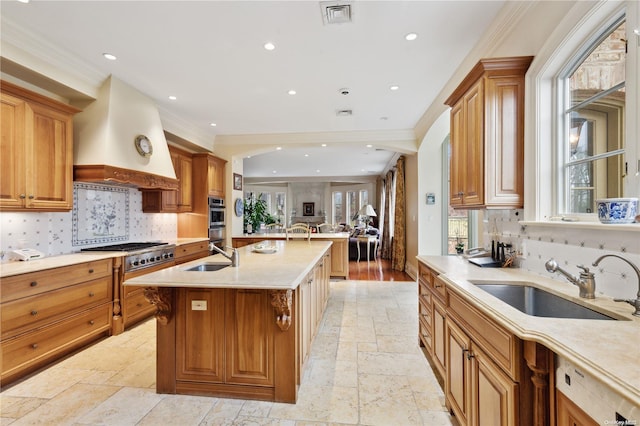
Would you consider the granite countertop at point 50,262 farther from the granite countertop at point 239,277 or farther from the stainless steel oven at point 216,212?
the stainless steel oven at point 216,212

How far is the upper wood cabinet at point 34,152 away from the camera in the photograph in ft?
7.79

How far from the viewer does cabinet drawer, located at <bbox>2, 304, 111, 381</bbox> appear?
2203 mm

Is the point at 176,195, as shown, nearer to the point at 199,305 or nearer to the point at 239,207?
the point at 239,207

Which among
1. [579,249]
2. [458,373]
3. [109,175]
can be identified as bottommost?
[458,373]

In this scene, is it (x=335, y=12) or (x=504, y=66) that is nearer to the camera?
(x=504, y=66)

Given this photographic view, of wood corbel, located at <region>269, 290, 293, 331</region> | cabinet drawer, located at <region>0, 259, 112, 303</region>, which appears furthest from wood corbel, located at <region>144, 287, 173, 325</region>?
cabinet drawer, located at <region>0, 259, 112, 303</region>

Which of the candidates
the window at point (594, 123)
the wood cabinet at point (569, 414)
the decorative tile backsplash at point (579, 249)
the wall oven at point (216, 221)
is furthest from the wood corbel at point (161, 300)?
the wall oven at point (216, 221)

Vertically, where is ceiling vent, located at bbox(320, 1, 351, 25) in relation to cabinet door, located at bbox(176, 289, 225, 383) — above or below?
above

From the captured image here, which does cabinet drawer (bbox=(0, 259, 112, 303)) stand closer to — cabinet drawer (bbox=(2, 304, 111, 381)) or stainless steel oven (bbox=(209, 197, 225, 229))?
cabinet drawer (bbox=(2, 304, 111, 381))

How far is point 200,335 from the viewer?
6.86 feet

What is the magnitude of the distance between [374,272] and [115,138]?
5.37m

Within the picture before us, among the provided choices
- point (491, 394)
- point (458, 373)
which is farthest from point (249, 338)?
point (491, 394)

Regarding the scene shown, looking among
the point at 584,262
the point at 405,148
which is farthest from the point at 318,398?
the point at 405,148

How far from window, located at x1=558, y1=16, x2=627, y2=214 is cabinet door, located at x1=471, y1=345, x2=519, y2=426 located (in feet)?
3.46
